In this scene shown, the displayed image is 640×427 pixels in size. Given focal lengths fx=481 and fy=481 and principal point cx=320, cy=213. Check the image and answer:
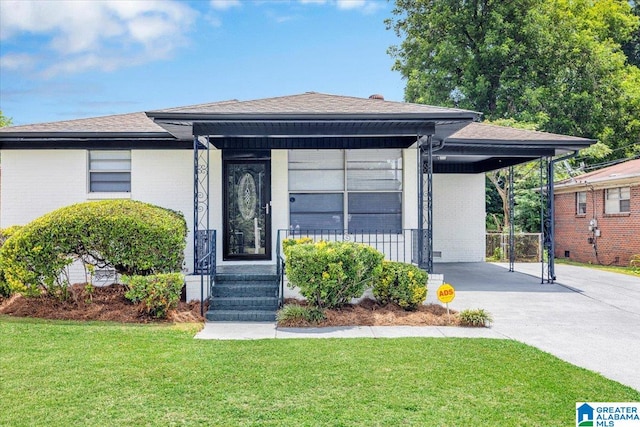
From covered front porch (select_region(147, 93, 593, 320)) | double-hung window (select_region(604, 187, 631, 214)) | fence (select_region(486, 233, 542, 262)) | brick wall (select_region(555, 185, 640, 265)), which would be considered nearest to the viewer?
covered front porch (select_region(147, 93, 593, 320))

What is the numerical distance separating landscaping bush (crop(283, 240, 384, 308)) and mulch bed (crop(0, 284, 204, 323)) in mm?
1636

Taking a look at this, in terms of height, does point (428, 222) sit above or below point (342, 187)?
below

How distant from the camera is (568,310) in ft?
26.0

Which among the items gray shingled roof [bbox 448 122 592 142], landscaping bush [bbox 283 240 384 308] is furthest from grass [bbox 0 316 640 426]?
gray shingled roof [bbox 448 122 592 142]

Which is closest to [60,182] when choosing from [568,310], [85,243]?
[85,243]

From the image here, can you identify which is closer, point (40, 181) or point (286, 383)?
point (286, 383)

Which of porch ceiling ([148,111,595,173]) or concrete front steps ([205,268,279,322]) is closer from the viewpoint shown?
concrete front steps ([205,268,279,322])

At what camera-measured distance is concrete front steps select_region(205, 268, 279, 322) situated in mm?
7211

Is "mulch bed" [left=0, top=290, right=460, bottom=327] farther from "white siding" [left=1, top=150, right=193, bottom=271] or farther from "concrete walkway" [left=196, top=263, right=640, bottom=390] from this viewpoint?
"white siding" [left=1, top=150, right=193, bottom=271]

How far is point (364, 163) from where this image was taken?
9469 millimetres

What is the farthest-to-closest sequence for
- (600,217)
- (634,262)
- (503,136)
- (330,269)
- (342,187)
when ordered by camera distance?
(600,217) → (634,262) → (503,136) → (342,187) → (330,269)

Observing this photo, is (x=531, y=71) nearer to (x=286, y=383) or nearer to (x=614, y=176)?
(x=614, y=176)

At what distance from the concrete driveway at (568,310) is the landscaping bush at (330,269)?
1.53m

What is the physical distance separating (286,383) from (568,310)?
5648 millimetres
